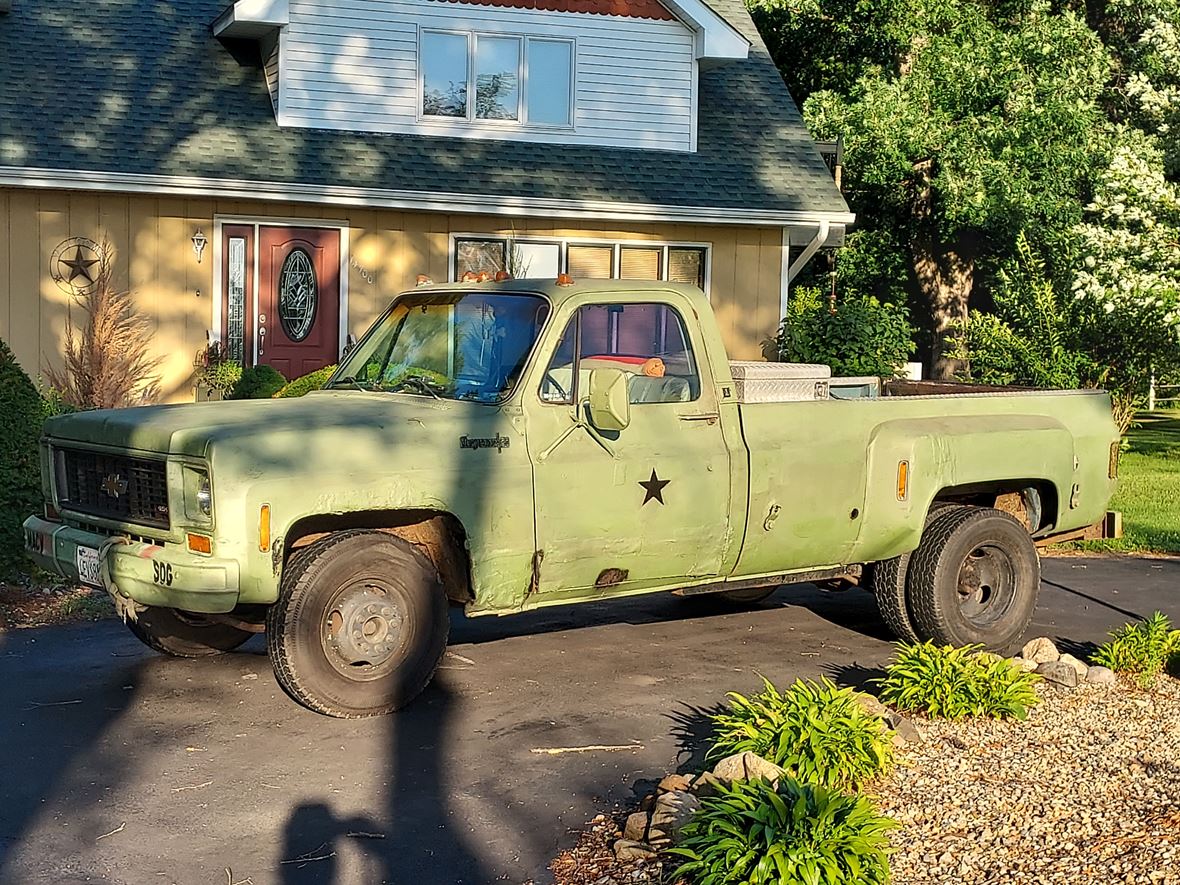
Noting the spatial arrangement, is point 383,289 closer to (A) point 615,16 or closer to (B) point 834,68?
(A) point 615,16

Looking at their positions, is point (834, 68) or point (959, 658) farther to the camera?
point (834, 68)

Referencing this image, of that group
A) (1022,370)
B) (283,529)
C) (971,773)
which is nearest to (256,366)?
(1022,370)

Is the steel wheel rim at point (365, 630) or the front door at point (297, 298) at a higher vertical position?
the front door at point (297, 298)

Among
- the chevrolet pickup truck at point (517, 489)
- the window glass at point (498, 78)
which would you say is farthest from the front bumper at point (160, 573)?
the window glass at point (498, 78)

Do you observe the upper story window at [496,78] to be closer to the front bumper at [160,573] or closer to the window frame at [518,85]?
the window frame at [518,85]

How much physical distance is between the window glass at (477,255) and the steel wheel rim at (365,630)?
38.5 feet

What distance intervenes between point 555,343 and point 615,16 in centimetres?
1258

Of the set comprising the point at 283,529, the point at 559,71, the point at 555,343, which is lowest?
the point at 283,529

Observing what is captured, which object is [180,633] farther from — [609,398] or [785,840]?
[785,840]

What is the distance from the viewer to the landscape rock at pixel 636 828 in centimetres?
540

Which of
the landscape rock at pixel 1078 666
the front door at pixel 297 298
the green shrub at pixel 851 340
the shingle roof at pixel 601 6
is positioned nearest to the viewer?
the landscape rock at pixel 1078 666

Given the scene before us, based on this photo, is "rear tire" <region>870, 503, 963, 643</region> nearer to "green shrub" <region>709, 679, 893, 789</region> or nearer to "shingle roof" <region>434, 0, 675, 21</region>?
"green shrub" <region>709, 679, 893, 789</region>

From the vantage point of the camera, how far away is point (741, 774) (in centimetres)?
551

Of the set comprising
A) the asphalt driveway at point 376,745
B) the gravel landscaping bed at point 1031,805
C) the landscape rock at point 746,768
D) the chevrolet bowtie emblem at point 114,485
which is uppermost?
the chevrolet bowtie emblem at point 114,485
